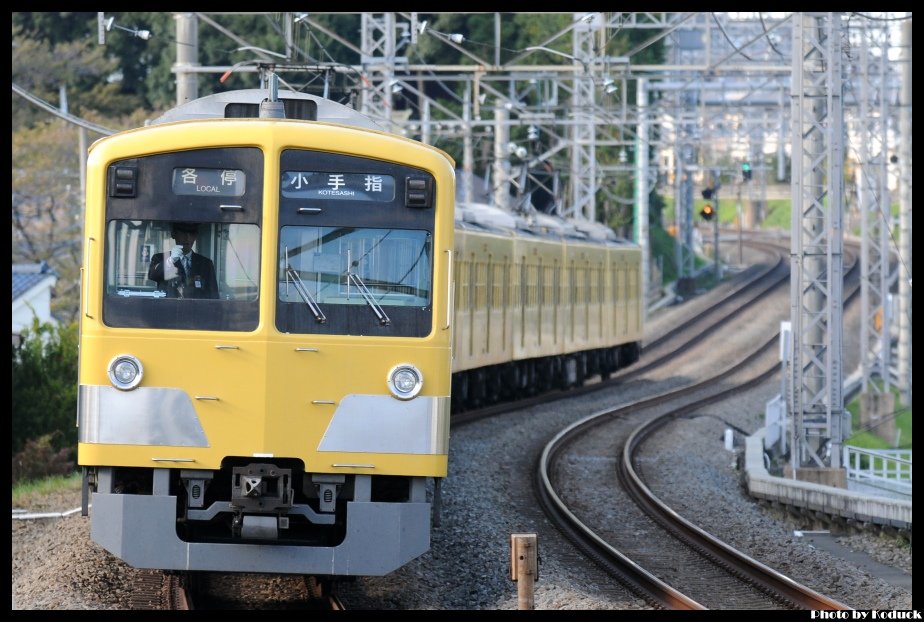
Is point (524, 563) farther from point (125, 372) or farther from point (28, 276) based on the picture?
point (28, 276)

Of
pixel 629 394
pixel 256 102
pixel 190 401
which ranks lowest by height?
pixel 629 394

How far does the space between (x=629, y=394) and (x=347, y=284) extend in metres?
18.4

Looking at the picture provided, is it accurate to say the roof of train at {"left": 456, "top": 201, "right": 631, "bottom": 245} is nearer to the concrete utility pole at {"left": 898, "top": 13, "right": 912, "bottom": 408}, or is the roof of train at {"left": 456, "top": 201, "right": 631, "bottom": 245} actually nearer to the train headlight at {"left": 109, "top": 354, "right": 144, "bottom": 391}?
the concrete utility pole at {"left": 898, "top": 13, "right": 912, "bottom": 408}

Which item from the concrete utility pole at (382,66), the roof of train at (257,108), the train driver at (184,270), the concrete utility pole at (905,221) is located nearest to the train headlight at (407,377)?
the train driver at (184,270)

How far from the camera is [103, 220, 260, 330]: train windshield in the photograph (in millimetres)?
8344

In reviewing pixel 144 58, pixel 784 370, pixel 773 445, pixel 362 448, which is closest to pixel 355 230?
pixel 362 448

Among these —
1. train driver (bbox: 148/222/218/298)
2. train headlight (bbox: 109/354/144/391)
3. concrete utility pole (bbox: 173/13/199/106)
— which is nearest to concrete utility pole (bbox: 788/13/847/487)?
concrete utility pole (bbox: 173/13/199/106)

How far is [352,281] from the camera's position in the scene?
8.41 metres

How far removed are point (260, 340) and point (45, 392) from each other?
45.9 feet

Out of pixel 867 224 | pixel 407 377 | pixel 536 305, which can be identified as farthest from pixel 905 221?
pixel 407 377

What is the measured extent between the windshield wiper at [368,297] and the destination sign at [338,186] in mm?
404

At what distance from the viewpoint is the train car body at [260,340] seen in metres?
8.30

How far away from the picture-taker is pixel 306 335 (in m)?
8.35

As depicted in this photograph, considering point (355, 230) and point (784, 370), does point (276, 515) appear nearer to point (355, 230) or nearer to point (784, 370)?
point (355, 230)
